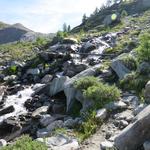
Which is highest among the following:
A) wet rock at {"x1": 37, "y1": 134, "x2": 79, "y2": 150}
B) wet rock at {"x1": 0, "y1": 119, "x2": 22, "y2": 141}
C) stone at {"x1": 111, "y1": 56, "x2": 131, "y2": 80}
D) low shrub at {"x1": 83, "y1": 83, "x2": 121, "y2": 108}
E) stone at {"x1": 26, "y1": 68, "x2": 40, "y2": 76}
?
stone at {"x1": 111, "y1": 56, "x2": 131, "y2": 80}

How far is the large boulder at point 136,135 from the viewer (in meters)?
11.9

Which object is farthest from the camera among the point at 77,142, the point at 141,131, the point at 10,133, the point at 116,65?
the point at 116,65

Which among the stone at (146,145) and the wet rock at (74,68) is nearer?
the stone at (146,145)

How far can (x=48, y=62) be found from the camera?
41719mm

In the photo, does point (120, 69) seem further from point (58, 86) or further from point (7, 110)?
point (7, 110)

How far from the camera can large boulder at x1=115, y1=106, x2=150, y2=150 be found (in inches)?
470

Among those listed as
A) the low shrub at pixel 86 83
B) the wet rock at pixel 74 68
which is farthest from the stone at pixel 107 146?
the wet rock at pixel 74 68

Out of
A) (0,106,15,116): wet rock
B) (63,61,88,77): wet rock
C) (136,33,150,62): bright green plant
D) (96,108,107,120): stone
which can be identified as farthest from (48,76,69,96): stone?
(96,108,107,120): stone

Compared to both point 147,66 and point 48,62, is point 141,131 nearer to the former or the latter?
point 147,66

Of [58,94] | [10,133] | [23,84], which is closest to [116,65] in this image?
[58,94]

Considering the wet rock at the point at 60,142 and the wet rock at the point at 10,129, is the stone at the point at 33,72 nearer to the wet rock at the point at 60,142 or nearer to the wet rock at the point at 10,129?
the wet rock at the point at 10,129

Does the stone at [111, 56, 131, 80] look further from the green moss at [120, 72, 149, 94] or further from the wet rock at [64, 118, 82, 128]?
the wet rock at [64, 118, 82, 128]

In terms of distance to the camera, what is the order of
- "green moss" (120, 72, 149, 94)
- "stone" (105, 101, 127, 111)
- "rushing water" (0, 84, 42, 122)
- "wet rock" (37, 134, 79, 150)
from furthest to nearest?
"rushing water" (0, 84, 42, 122), "green moss" (120, 72, 149, 94), "stone" (105, 101, 127, 111), "wet rock" (37, 134, 79, 150)

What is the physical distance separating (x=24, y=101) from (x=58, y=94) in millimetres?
3902
